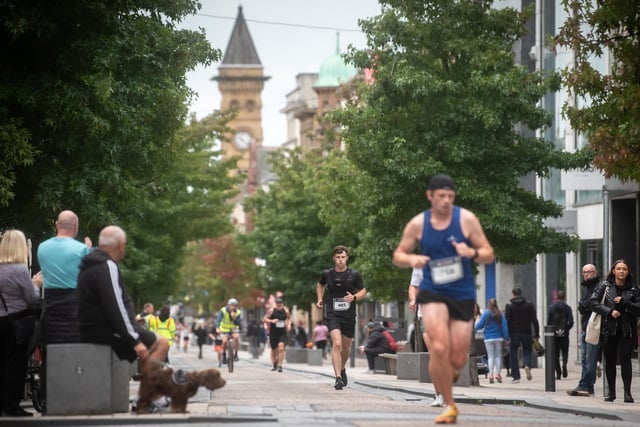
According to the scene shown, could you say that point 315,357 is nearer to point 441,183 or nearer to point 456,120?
point 456,120

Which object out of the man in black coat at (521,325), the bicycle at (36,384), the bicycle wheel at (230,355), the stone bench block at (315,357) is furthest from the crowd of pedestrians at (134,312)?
the stone bench block at (315,357)

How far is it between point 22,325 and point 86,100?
22.0ft

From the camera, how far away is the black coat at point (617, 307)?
1847 cm

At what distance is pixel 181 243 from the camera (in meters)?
52.7

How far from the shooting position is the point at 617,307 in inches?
728

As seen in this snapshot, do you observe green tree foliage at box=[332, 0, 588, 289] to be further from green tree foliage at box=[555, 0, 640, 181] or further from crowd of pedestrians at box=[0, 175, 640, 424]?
crowd of pedestrians at box=[0, 175, 640, 424]

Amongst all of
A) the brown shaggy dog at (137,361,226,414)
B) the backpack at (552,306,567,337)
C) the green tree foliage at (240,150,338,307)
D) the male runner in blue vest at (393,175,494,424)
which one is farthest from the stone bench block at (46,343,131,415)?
the green tree foliage at (240,150,338,307)

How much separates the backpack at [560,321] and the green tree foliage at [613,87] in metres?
10.1

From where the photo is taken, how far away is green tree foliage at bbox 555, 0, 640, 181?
62.2 feet

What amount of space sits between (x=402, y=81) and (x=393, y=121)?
1569mm

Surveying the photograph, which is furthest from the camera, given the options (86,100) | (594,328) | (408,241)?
(86,100)

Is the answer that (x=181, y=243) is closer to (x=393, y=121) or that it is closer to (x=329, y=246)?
(x=329, y=246)

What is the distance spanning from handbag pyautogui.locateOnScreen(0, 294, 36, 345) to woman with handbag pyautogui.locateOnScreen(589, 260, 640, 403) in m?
7.39

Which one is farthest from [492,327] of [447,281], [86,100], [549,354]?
[447,281]
